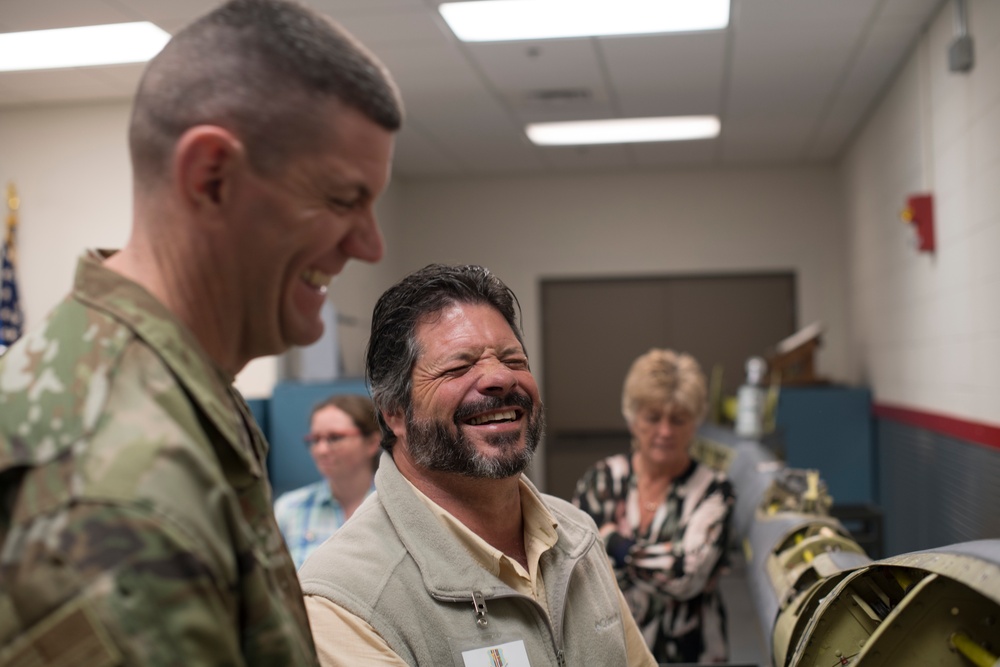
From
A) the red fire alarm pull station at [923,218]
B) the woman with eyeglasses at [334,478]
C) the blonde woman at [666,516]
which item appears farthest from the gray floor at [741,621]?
the woman with eyeglasses at [334,478]

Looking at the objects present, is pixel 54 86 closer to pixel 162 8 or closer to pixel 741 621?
pixel 162 8

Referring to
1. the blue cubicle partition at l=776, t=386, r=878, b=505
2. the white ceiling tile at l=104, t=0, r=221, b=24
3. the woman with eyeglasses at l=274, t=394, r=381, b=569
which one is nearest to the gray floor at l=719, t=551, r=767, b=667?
the blue cubicle partition at l=776, t=386, r=878, b=505

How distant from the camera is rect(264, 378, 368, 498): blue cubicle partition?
5139 millimetres

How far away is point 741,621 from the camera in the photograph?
586 centimetres

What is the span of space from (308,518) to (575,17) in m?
2.48

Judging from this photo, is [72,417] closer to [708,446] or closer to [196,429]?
[196,429]

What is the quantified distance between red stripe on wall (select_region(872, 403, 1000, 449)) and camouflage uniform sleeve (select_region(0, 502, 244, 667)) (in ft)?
11.8

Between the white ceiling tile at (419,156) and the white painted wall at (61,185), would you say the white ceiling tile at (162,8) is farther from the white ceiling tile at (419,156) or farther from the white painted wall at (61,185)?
the white ceiling tile at (419,156)

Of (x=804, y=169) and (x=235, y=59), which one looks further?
(x=804, y=169)

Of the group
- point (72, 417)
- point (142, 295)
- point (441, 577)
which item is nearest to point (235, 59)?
point (142, 295)

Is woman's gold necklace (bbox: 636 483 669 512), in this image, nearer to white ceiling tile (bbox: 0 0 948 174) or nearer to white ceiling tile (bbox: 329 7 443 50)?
white ceiling tile (bbox: 0 0 948 174)

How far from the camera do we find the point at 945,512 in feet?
14.6

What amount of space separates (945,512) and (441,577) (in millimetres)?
3721

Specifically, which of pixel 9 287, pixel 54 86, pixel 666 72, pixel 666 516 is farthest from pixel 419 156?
pixel 666 516
